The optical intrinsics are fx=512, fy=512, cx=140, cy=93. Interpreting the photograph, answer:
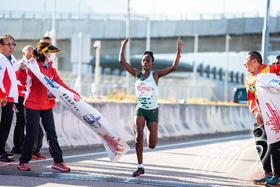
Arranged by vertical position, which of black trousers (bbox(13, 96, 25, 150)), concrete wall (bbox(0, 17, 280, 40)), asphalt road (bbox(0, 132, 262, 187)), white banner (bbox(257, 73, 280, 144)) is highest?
concrete wall (bbox(0, 17, 280, 40))

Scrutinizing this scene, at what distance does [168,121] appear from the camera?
16203 millimetres

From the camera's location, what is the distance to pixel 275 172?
708cm

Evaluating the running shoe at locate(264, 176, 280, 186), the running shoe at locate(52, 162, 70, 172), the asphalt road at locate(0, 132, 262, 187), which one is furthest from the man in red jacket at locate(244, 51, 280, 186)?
the running shoe at locate(52, 162, 70, 172)

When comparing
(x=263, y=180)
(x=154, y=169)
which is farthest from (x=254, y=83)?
(x=154, y=169)

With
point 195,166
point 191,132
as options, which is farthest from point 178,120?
point 195,166

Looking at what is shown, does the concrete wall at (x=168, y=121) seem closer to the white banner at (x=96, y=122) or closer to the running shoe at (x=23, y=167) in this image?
the running shoe at (x=23, y=167)

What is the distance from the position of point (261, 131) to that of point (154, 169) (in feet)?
6.74

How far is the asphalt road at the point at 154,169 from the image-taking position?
Result: 706 centimetres

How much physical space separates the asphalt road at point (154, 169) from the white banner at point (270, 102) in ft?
2.77

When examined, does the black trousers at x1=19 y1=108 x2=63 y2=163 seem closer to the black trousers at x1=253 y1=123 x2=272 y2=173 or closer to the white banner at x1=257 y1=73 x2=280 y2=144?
the black trousers at x1=253 y1=123 x2=272 y2=173

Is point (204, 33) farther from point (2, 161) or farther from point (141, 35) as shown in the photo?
point (2, 161)

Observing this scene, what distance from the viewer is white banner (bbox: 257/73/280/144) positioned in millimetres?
7098

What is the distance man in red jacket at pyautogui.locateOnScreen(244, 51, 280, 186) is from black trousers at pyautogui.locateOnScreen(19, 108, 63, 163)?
3.02 m

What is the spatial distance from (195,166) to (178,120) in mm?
7564
